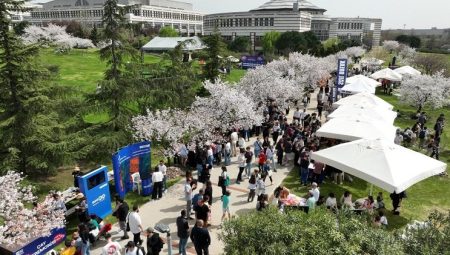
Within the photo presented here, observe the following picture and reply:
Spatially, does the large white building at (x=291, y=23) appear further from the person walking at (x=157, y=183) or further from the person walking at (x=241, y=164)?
the person walking at (x=157, y=183)

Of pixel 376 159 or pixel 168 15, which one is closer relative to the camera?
pixel 376 159

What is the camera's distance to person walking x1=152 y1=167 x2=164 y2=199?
14695 mm

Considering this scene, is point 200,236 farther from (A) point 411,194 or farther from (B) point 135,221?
(A) point 411,194

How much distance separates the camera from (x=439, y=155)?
21.4 meters

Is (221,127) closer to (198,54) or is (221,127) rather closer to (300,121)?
(300,121)

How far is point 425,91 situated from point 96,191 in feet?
90.5

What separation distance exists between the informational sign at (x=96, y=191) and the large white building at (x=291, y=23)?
12058 centimetres

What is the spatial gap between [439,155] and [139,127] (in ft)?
59.0

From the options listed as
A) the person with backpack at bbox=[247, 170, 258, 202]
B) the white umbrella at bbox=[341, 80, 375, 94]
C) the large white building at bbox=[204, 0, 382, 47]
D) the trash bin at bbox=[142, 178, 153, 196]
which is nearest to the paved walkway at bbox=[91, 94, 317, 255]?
the person with backpack at bbox=[247, 170, 258, 202]

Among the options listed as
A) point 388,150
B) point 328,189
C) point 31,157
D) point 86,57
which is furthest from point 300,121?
point 86,57

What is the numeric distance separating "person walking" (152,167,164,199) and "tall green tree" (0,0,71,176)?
4520 mm

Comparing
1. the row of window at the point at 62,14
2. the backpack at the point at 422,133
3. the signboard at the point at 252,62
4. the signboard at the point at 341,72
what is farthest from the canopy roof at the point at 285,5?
the backpack at the point at 422,133

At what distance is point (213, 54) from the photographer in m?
31.8

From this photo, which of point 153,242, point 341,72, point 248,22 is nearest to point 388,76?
point 341,72
